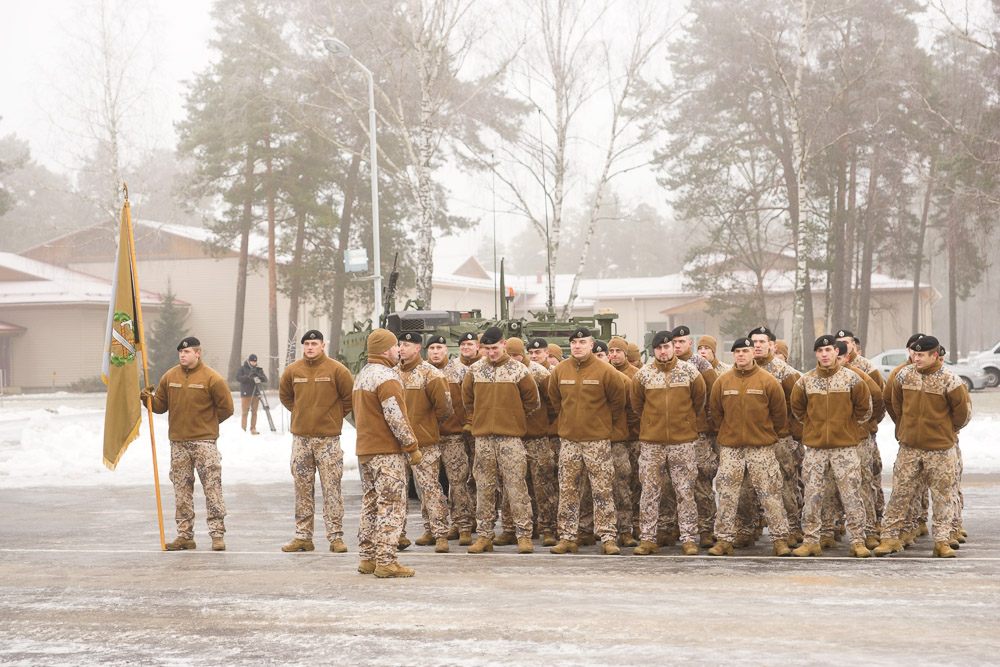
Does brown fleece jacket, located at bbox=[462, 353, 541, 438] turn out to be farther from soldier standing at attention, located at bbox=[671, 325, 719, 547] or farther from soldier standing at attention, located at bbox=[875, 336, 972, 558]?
soldier standing at attention, located at bbox=[875, 336, 972, 558]

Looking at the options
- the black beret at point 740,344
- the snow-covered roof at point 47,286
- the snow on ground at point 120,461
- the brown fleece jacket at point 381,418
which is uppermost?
the snow-covered roof at point 47,286

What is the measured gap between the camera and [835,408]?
30.8 feet

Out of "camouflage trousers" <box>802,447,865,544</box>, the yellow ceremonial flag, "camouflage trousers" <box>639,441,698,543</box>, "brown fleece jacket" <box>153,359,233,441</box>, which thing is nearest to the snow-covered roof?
the yellow ceremonial flag

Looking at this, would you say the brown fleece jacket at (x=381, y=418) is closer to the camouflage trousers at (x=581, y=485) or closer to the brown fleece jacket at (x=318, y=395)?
the brown fleece jacket at (x=318, y=395)

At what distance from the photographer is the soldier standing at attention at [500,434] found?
10016mm

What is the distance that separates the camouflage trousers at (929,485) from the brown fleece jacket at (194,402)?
6162 mm

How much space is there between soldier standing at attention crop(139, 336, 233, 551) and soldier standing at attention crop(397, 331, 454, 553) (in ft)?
5.71

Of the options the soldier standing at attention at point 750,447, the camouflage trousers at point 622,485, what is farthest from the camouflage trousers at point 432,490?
the soldier standing at attention at point 750,447

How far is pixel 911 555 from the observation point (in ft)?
30.5

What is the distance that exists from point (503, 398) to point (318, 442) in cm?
179

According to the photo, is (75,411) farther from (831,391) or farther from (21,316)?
(831,391)

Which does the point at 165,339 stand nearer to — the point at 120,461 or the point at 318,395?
the point at 120,461

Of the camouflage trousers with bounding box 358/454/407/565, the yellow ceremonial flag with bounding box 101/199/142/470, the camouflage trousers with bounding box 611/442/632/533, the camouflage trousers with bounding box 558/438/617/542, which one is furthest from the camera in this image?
the yellow ceremonial flag with bounding box 101/199/142/470

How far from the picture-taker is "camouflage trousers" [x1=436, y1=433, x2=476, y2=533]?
1054cm
